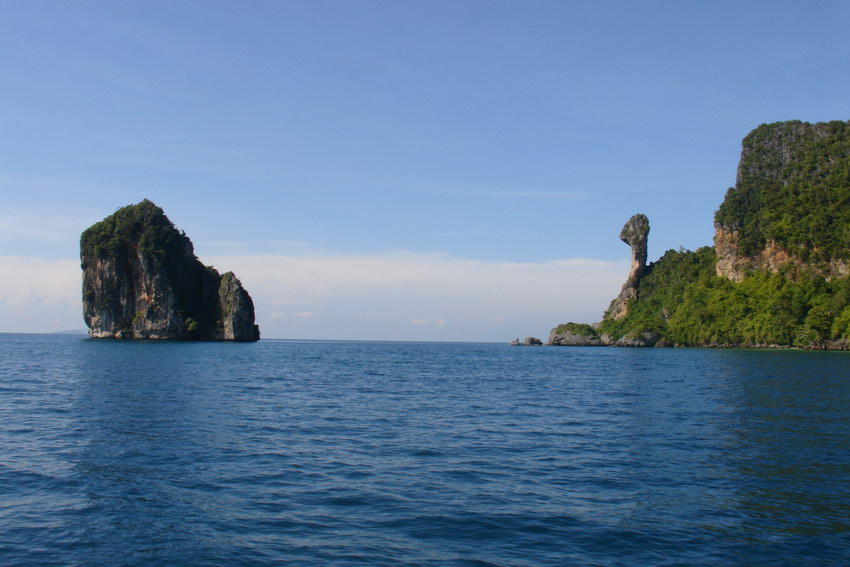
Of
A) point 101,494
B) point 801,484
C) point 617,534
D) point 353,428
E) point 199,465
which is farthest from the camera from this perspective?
point 353,428

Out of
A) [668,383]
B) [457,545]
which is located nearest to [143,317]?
[668,383]

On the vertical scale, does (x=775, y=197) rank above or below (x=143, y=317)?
above

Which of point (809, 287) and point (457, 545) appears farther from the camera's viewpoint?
point (809, 287)

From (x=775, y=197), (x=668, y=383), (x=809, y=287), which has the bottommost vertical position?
(x=668, y=383)

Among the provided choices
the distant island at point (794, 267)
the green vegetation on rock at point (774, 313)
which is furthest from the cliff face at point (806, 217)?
the green vegetation on rock at point (774, 313)

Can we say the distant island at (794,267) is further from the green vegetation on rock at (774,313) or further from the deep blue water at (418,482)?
the deep blue water at (418,482)

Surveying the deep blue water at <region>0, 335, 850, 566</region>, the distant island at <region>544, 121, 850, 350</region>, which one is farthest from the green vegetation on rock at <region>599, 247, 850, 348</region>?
the deep blue water at <region>0, 335, 850, 566</region>

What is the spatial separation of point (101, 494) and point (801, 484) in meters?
22.6

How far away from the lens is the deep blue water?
15.6 metres

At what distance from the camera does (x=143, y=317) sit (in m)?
198

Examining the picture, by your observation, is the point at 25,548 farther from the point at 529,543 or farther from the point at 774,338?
the point at 774,338

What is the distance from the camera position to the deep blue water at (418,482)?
15.6 m

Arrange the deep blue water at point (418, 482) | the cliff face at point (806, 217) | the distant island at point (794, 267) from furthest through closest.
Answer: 1. the cliff face at point (806, 217)
2. the distant island at point (794, 267)
3. the deep blue water at point (418, 482)

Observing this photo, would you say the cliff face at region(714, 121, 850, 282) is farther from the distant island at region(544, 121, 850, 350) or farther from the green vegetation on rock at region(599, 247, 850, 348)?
the green vegetation on rock at region(599, 247, 850, 348)
